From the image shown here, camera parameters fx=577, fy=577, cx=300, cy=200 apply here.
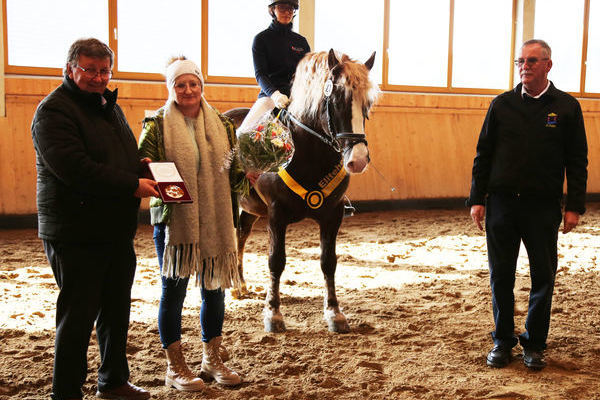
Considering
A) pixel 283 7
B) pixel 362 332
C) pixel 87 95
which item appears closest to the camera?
pixel 87 95

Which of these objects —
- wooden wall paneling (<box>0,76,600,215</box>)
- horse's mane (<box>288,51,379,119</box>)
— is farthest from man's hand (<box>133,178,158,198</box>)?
wooden wall paneling (<box>0,76,600,215</box>)

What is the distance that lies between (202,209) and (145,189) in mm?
387

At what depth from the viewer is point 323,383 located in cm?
284

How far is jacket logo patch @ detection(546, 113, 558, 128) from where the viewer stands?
2.90 meters

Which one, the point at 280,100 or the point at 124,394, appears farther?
the point at 280,100

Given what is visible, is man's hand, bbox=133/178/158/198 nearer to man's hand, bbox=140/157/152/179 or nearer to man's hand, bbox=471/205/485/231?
man's hand, bbox=140/157/152/179

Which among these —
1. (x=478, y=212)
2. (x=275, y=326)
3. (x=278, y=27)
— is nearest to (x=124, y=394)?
(x=275, y=326)

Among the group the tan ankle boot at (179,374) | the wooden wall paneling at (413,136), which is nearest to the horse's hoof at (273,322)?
the tan ankle boot at (179,374)

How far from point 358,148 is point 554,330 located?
1.71 meters

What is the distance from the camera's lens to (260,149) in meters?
2.76

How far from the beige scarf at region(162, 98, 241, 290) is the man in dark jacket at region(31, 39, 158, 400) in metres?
0.20

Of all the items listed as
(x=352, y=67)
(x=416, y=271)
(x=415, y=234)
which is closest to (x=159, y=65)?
(x=415, y=234)

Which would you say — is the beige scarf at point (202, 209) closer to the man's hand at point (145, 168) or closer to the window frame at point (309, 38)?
the man's hand at point (145, 168)

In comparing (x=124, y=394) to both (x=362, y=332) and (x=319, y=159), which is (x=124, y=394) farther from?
(x=319, y=159)
